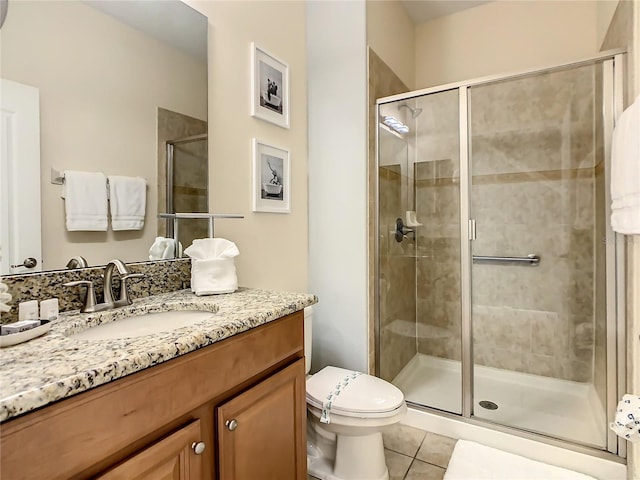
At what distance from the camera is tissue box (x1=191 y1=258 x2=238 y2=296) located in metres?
1.27

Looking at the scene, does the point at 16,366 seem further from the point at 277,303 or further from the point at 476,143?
the point at 476,143

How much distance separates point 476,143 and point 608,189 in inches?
27.7

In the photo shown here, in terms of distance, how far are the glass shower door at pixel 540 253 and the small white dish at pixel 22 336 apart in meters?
1.93

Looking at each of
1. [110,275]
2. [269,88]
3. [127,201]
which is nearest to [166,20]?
[269,88]

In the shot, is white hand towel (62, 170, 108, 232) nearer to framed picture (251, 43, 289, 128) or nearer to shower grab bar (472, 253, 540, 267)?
framed picture (251, 43, 289, 128)

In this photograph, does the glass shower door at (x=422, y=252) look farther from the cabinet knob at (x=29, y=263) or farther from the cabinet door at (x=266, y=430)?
the cabinet knob at (x=29, y=263)

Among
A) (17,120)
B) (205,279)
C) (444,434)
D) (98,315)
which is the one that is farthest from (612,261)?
(17,120)

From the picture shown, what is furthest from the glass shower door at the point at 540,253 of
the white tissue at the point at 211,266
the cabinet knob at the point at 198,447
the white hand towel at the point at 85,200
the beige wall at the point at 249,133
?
the white hand towel at the point at 85,200

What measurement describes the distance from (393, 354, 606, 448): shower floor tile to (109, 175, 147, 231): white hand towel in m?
1.82

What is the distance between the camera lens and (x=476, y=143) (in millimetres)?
2090

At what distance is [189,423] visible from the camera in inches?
31.1

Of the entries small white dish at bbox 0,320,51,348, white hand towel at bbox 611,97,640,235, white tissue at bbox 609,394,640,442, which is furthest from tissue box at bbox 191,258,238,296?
white hand towel at bbox 611,97,640,235

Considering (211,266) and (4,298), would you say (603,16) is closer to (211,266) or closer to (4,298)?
(211,266)

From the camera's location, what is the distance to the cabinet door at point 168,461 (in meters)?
0.66
